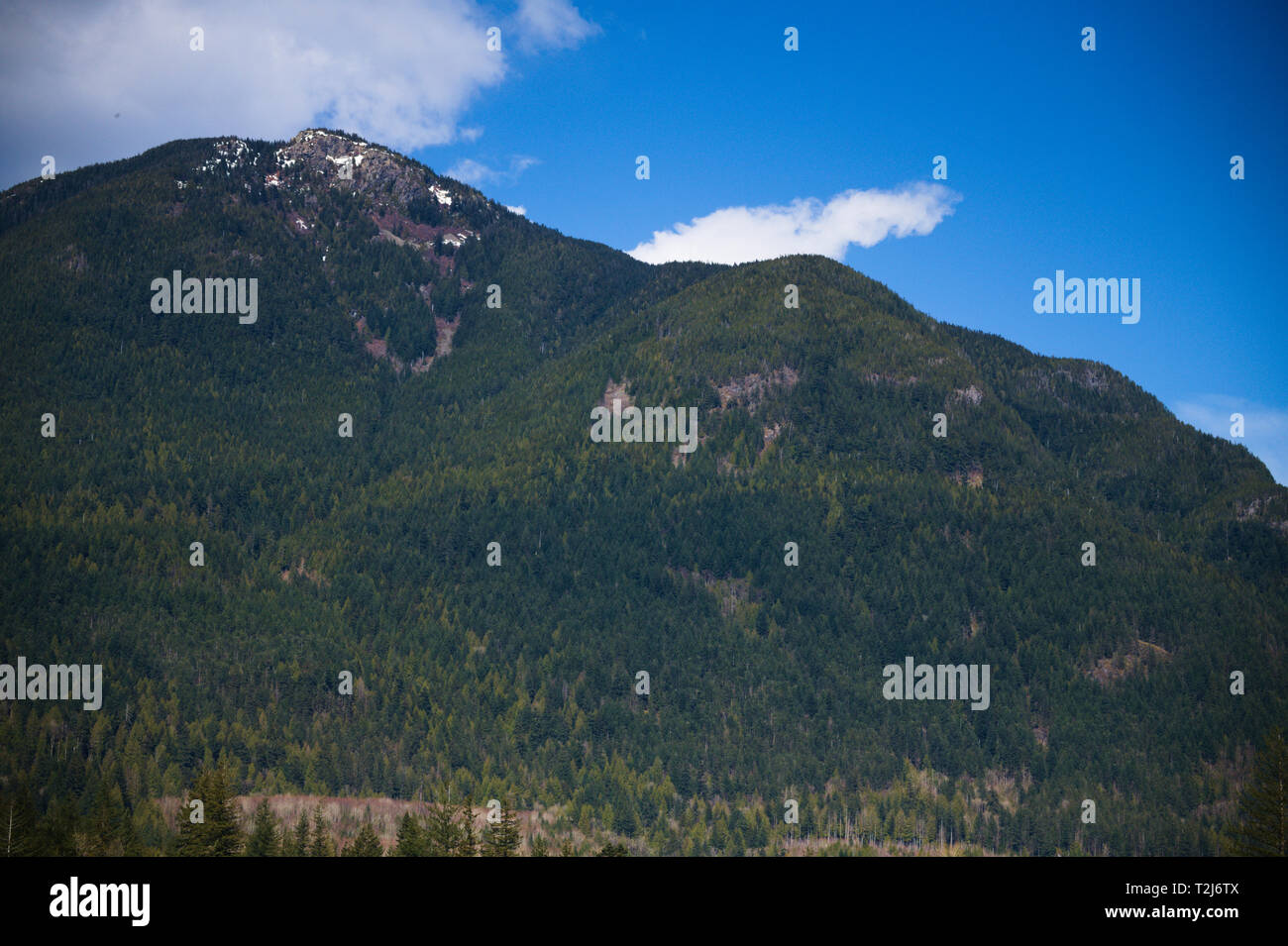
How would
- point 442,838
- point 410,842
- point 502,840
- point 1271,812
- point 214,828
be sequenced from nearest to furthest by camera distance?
point 214,828, point 1271,812, point 410,842, point 502,840, point 442,838

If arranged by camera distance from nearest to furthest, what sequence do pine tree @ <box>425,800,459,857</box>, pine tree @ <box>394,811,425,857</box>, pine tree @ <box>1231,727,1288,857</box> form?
pine tree @ <box>1231,727,1288,857</box>
pine tree @ <box>394,811,425,857</box>
pine tree @ <box>425,800,459,857</box>

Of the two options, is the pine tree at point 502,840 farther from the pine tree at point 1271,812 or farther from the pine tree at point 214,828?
the pine tree at point 1271,812

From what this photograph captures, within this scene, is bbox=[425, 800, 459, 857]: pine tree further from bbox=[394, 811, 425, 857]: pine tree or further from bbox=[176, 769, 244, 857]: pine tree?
bbox=[176, 769, 244, 857]: pine tree

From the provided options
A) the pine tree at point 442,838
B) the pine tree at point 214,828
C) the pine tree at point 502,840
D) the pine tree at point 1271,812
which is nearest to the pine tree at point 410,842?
the pine tree at point 442,838

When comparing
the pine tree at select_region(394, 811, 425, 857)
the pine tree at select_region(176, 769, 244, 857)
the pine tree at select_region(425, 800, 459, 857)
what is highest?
the pine tree at select_region(176, 769, 244, 857)

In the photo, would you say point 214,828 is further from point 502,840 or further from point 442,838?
point 502,840

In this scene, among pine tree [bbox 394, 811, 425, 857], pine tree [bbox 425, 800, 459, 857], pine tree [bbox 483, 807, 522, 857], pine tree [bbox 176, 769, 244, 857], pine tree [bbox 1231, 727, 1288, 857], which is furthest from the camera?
pine tree [bbox 425, 800, 459, 857]

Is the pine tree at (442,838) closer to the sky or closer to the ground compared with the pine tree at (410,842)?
closer to the ground

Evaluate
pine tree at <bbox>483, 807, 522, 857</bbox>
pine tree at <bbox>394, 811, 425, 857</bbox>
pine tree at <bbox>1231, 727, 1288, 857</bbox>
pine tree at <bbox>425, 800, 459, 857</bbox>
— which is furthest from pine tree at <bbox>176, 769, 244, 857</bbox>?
pine tree at <bbox>1231, 727, 1288, 857</bbox>

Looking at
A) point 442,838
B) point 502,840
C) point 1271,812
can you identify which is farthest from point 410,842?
point 1271,812
